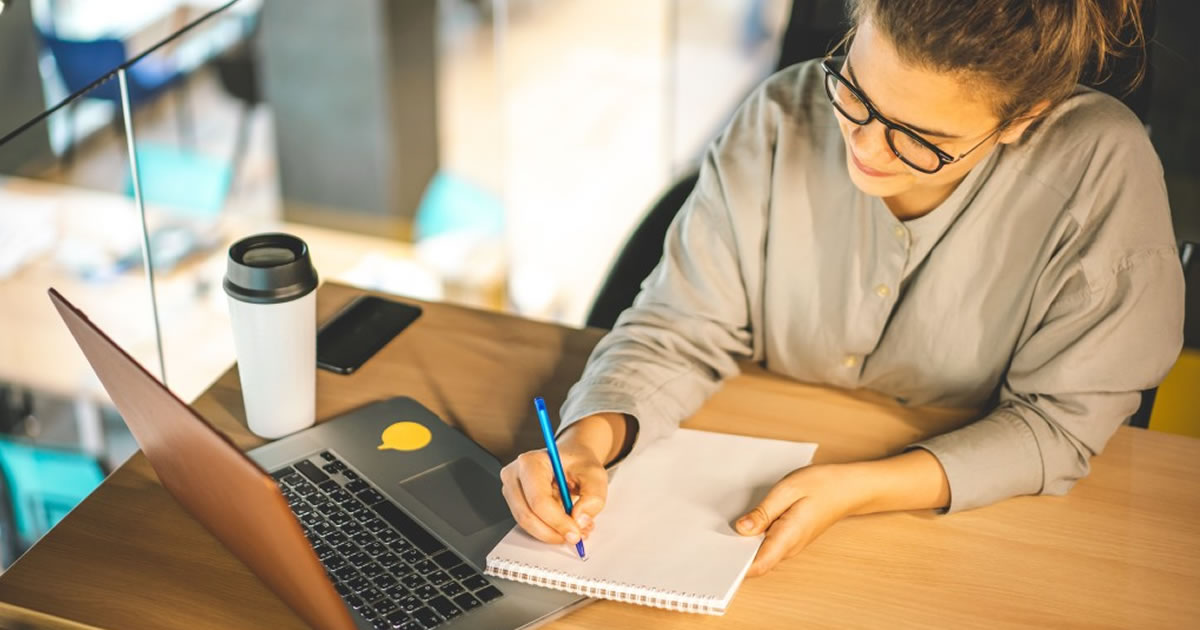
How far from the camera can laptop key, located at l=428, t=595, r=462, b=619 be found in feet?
3.57

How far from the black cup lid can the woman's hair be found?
61 centimetres

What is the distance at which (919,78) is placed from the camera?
114 centimetres

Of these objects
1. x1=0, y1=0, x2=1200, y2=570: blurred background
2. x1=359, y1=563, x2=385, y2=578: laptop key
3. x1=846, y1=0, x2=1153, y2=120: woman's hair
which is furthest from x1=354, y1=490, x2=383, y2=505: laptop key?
x1=0, y1=0, x2=1200, y2=570: blurred background

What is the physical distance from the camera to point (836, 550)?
3.87ft

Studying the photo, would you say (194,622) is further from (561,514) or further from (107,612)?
(561,514)

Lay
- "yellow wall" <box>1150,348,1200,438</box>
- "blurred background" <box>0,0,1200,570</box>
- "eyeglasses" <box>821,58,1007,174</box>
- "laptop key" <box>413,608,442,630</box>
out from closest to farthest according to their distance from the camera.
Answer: "laptop key" <box>413,608,442,630</box> < "eyeglasses" <box>821,58,1007,174</box> < "yellow wall" <box>1150,348,1200,438</box> < "blurred background" <box>0,0,1200,570</box>

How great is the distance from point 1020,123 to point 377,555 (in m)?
0.74

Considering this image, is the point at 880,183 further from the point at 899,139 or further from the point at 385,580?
the point at 385,580

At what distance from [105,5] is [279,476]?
3561mm

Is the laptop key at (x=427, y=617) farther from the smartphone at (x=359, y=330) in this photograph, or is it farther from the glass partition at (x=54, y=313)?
the glass partition at (x=54, y=313)

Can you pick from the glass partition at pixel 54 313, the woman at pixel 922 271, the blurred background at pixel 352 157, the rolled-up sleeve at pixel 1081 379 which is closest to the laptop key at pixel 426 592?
the woman at pixel 922 271

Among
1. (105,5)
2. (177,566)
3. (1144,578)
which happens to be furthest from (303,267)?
(105,5)

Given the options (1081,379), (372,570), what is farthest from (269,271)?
(1081,379)

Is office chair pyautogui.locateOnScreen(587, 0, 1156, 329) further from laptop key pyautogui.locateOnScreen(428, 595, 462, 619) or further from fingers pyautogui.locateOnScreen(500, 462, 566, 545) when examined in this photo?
laptop key pyautogui.locateOnScreen(428, 595, 462, 619)
